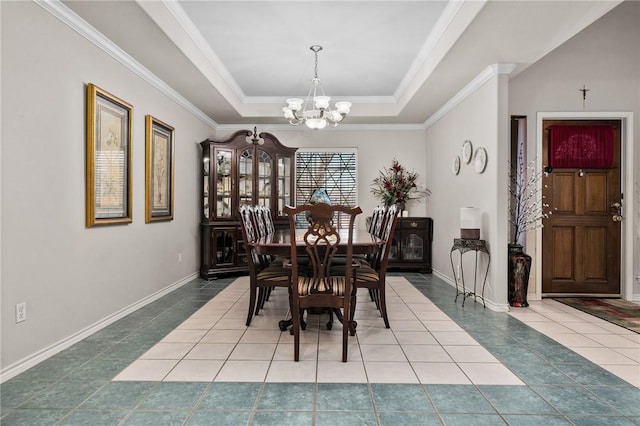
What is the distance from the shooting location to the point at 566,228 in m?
4.26

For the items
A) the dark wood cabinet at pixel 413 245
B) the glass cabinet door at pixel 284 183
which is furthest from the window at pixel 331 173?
the dark wood cabinet at pixel 413 245

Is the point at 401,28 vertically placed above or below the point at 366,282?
above

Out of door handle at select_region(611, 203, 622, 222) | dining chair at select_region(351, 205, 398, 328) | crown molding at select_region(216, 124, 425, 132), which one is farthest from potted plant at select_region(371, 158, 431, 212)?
dining chair at select_region(351, 205, 398, 328)

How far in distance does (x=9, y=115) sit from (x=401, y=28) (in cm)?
311

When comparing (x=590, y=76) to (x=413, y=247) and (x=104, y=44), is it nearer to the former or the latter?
(x=413, y=247)

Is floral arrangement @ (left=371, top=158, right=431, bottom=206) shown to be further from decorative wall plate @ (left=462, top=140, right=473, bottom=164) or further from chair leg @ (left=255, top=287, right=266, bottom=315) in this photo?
chair leg @ (left=255, top=287, right=266, bottom=315)

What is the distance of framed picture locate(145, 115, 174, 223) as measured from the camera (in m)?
3.88

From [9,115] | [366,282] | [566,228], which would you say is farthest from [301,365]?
[566,228]

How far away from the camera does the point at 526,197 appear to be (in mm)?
4133

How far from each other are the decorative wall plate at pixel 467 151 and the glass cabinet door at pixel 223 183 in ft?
10.8

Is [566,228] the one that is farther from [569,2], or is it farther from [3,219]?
[3,219]

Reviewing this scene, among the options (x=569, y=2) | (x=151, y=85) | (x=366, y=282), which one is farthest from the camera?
(x=151, y=85)

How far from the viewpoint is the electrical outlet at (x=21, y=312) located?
2.24m

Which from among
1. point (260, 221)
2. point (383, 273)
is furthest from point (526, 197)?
point (260, 221)
